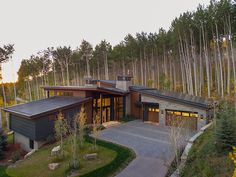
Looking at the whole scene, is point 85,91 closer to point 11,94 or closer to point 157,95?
point 157,95

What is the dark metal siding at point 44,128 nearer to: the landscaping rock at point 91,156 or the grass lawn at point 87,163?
the grass lawn at point 87,163

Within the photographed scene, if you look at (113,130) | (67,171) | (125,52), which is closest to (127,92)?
(113,130)

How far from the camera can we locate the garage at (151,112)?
18.9 m

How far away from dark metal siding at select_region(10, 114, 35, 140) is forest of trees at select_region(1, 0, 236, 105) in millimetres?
18038

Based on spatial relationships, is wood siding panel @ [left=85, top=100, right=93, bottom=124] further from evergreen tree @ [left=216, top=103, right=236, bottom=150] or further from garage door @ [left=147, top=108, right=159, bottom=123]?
evergreen tree @ [left=216, top=103, right=236, bottom=150]

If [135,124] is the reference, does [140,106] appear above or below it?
above

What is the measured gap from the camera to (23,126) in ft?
52.9

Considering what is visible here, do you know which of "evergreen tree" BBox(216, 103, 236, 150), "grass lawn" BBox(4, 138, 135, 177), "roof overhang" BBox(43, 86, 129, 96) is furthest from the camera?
"roof overhang" BBox(43, 86, 129, 96)

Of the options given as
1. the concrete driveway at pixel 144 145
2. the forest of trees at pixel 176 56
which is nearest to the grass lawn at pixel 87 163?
the concrete driveway at pixel 144 145

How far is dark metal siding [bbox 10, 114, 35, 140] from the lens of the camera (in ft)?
48.7

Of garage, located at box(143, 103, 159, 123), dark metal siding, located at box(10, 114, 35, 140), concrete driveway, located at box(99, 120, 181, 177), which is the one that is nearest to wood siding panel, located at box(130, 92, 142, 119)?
garage, located at box(143, 103, 159, 123)

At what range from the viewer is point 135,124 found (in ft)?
60.6

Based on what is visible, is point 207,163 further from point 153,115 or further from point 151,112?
point 151,112

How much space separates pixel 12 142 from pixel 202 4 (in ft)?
91.2
